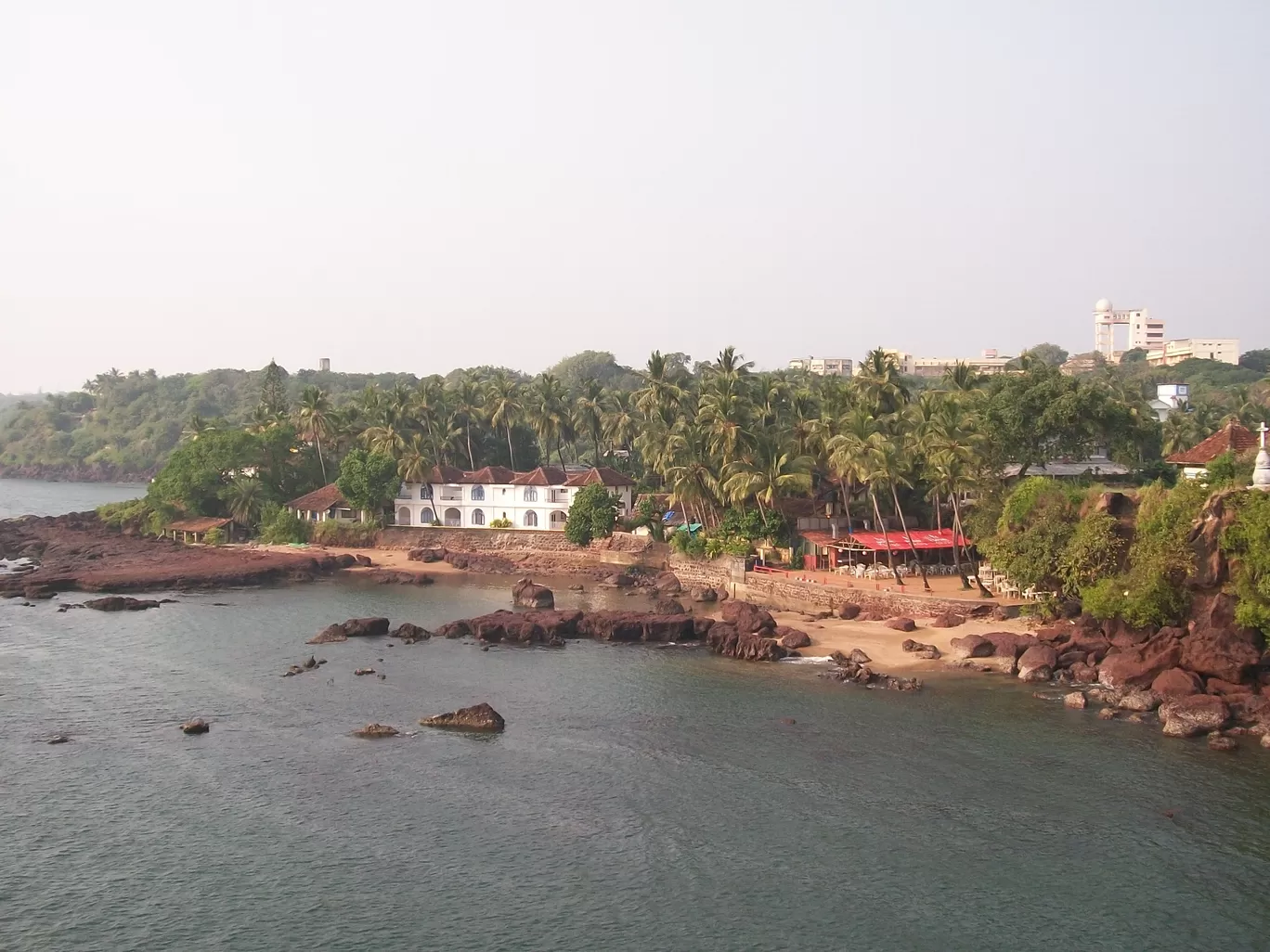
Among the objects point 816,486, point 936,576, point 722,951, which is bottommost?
point 722,951

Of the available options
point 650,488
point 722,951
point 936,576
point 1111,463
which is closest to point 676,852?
point 722,951

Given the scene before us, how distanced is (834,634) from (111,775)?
1316 inches

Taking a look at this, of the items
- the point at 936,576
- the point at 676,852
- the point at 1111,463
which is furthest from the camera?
the point at 1111,463

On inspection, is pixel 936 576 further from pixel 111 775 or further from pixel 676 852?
pixel 111 775

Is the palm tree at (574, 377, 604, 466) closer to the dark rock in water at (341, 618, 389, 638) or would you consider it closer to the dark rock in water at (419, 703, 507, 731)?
the dark rock in water at (341, 618, 389, 638)

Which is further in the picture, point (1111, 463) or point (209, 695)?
point (1111, 463)

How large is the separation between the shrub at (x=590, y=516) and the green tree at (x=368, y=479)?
15.7m

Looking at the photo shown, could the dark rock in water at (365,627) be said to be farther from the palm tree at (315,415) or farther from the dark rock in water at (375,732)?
the palm tree at (315,415)

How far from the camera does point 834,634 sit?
186 ft

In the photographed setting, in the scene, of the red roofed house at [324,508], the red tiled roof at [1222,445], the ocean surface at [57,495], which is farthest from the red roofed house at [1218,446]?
the ocean surface at [57,495]

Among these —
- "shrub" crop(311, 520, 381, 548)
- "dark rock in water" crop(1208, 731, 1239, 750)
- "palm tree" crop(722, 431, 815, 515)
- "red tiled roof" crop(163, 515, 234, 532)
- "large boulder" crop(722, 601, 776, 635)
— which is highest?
"palm tree" crop(722, 431, 815, 515)

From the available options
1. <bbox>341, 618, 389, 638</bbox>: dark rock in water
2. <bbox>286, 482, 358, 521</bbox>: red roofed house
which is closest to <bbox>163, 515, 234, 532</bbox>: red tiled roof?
<bbox>286, 482, 358, 521</bbox>: red roofed house

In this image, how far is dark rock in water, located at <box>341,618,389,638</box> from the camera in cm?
5881

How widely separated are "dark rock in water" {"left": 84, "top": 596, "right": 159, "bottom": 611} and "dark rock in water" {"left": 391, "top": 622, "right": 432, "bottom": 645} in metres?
17.7
